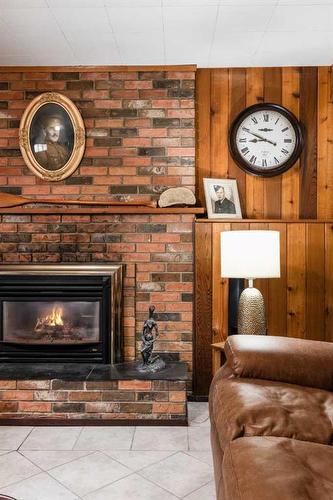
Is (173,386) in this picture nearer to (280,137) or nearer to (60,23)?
(280,137)

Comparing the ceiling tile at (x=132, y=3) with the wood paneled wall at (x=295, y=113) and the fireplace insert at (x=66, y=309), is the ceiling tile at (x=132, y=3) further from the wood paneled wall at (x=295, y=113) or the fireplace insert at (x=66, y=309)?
the fireplace insert at (x=66, y=309)

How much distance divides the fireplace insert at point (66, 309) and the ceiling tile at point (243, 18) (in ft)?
5.51

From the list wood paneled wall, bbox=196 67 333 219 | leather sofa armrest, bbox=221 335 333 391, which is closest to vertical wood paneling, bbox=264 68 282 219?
wood paneled wall, bbox=196 67 333 219

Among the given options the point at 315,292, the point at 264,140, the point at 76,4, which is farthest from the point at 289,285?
the point at 76,4

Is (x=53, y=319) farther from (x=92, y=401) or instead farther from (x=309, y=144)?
(x=309, y=144)

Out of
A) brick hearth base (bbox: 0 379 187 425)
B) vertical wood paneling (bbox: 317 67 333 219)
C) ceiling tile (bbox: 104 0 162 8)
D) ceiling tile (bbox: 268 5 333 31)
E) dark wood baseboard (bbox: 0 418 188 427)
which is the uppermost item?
ceiling tile (bbox: 268 5 333 31)

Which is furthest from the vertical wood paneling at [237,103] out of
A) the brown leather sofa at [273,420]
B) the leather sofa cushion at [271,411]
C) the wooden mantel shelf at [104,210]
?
the leather sofa cushion at [271,411]

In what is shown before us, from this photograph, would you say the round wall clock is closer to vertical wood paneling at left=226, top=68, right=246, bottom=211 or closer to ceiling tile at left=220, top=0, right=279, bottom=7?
vertical wood paneling at left=226, top=68, right=246, bottom=211

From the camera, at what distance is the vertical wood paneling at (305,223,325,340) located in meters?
3.06

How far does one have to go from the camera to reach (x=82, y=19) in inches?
98.5

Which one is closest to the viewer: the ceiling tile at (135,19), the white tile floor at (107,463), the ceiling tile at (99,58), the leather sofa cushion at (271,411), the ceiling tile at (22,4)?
the leather sofa cushion at (271,411)

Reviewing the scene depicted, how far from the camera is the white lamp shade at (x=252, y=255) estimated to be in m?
2.47

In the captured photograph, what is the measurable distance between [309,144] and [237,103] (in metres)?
0.62

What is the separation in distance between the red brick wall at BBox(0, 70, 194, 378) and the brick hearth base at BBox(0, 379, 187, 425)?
48 centimetres
